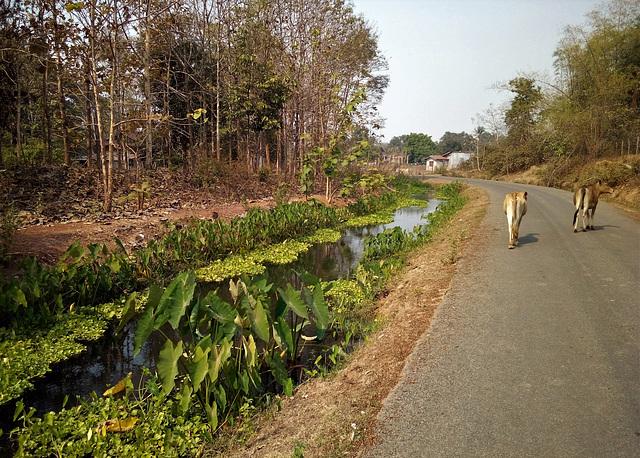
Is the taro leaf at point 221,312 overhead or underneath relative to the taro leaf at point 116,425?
overhead

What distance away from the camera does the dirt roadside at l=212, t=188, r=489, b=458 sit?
2.82 m

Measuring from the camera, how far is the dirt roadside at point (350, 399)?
9.25 feet

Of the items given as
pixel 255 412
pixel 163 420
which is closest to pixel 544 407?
pixel 255 412

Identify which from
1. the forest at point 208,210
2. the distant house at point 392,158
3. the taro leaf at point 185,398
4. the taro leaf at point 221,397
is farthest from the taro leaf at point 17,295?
the distant house at point 392,158

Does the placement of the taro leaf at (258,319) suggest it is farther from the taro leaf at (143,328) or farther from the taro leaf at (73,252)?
the taro leaf at (73,252)

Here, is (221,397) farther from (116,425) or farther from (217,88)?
(217,88)

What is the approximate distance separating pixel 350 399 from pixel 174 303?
160 cm

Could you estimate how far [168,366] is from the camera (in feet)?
10.4

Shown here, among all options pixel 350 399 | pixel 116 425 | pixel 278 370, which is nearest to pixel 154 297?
pixel 116 425

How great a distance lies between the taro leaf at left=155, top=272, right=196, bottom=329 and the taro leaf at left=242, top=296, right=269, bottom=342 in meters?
0.47

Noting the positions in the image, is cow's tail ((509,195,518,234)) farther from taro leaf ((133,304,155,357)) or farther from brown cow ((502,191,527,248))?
taro leaf ((133,304,155,357))

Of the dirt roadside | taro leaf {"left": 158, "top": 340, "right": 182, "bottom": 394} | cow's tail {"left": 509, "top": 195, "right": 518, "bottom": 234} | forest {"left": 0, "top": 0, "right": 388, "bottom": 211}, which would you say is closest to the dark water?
taro leaf {"left": 158, "top": 340, "right": 182, "bottom": 394}

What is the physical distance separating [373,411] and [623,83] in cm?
2364

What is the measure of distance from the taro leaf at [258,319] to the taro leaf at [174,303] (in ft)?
1.56
